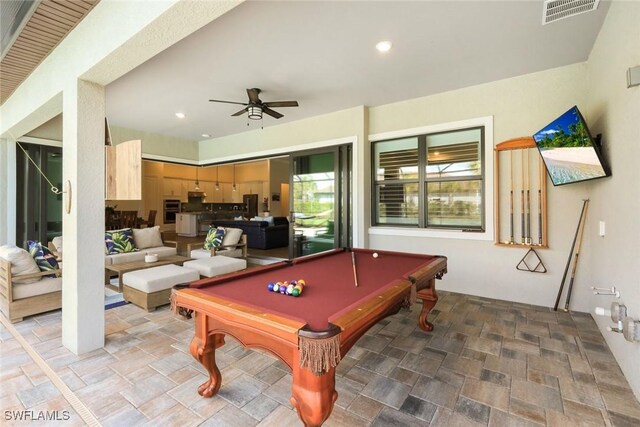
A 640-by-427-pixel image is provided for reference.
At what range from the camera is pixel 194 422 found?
1701mm

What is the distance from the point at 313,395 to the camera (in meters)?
1.27

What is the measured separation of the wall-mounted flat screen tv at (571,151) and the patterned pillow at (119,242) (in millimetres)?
6322

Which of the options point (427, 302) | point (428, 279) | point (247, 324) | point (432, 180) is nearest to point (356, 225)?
point (432, 180)

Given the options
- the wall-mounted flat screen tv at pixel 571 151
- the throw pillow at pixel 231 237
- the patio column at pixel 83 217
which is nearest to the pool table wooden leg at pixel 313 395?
the patio column at pixel 83 217

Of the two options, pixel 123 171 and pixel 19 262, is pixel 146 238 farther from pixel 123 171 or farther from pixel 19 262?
pixel 123 171

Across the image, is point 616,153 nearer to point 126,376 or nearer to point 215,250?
point 126,376

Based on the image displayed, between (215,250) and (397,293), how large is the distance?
14.3 feet

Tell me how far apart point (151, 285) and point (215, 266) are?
35.3 inches

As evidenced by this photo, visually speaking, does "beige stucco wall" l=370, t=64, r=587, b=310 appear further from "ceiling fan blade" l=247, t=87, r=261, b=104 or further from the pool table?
"ceiling fan blade" l=247, t=87, r=261, b=104

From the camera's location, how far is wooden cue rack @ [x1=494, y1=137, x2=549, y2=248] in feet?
11.7

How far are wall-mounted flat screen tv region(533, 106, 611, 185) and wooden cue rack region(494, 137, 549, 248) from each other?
1.61 ft

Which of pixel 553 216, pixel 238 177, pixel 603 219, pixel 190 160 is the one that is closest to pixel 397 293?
pixel 603 219

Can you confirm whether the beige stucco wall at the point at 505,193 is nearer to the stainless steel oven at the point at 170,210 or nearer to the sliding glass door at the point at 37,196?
the sliding glass door at the point at 37,196

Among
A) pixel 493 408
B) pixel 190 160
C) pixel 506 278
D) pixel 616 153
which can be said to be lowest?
pixel 493 408
